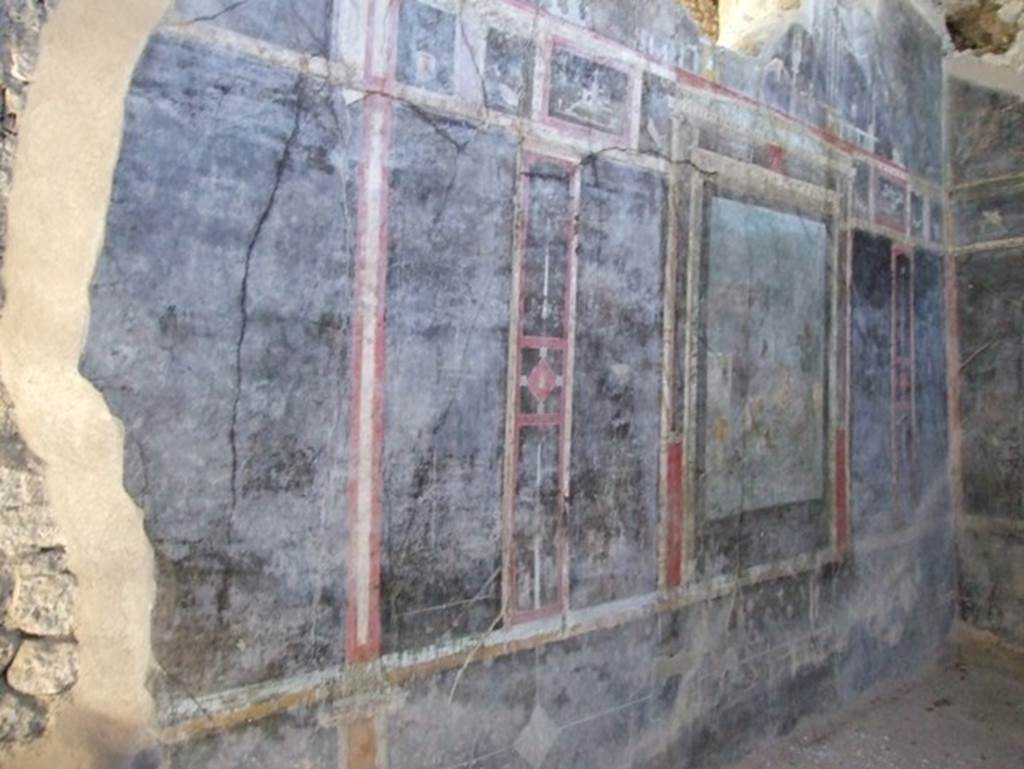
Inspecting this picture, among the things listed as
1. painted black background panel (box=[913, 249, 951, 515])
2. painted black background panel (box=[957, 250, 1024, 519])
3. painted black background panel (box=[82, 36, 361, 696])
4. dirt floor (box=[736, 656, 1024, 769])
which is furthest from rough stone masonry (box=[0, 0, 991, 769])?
painted black background panel (box=[957, 250, 1024, 519])

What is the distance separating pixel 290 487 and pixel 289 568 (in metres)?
0.19

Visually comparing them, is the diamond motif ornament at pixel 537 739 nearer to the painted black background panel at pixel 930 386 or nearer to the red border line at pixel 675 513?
the red border line at pixel 675 513

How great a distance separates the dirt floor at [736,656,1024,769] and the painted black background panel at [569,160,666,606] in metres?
1.10

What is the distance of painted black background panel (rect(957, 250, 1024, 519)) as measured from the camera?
401cm

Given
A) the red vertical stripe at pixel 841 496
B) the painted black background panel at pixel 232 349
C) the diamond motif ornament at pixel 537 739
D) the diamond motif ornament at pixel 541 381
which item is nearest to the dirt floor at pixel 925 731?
the red vertical stripe at pixel 841 496

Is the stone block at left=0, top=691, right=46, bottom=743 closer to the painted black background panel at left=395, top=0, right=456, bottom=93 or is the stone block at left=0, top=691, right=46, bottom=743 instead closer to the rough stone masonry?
the rough stone masonry

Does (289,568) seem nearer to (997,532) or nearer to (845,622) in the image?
(845,622)

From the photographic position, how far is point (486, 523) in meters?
2.26

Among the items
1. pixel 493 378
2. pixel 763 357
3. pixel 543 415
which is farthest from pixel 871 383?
pixel 493 378

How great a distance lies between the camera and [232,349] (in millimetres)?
1794

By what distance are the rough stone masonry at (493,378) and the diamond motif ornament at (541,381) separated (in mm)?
12

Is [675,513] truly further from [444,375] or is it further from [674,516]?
[444,375]

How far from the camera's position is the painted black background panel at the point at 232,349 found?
167cm

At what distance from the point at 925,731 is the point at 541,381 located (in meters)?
2.44
